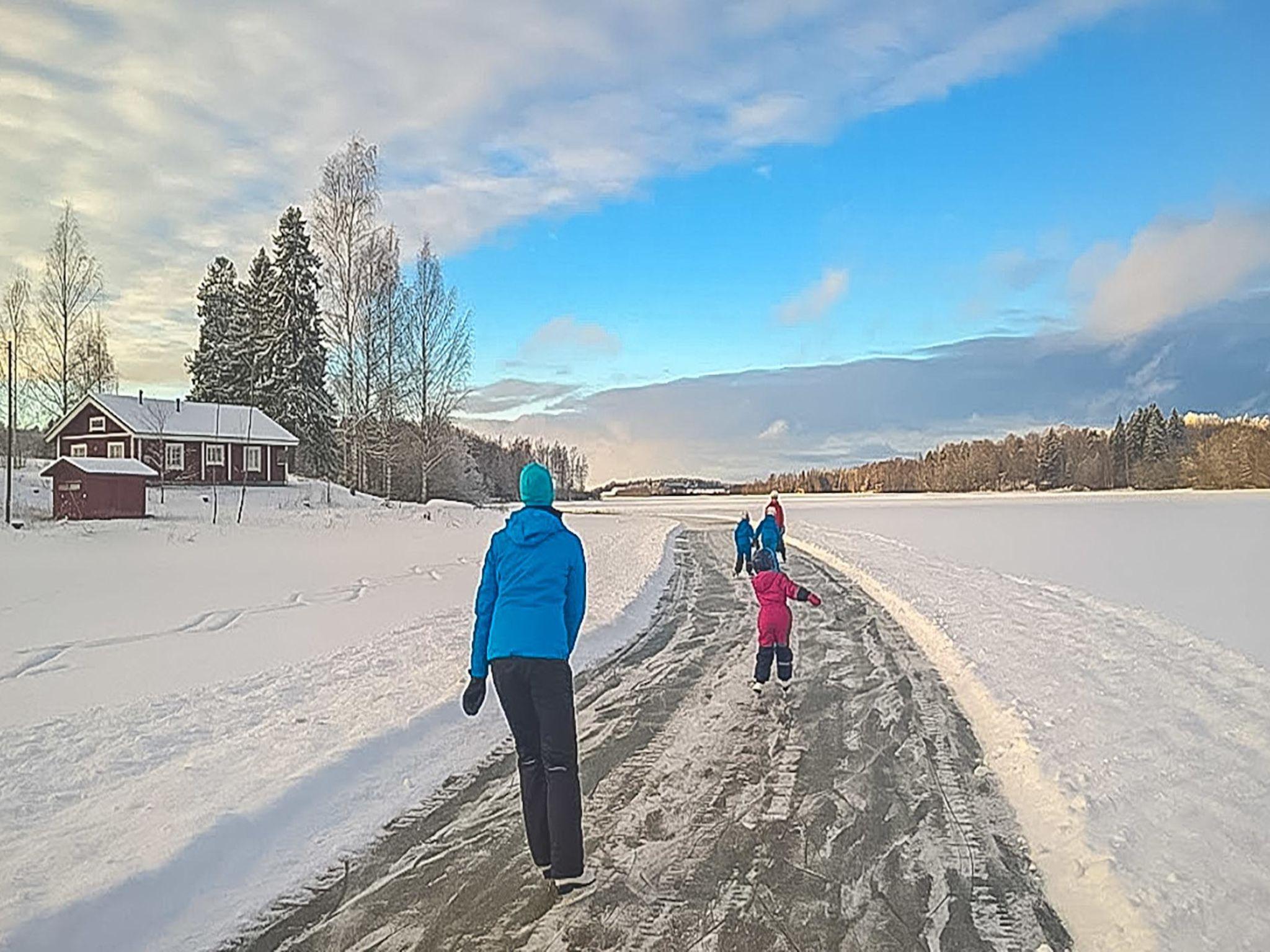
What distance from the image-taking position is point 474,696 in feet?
16.5

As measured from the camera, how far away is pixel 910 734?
25.5 ft

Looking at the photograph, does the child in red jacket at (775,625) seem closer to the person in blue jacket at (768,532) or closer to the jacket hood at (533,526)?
the jacket hood at (533,526)

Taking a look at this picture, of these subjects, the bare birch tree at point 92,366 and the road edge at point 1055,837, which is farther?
the bare birch tree at point 92,366

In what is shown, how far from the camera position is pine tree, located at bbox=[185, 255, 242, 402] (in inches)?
2274

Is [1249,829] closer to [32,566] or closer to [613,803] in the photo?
[613,803]

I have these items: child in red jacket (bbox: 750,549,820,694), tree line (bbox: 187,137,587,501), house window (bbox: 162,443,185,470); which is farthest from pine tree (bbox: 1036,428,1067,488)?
child in red jacket (bbox: 750,549,820,694)

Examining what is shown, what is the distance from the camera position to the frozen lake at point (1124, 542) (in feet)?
58.3

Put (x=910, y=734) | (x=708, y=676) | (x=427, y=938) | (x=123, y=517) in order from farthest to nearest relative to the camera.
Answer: (x=123, y=517)
(x=708, y=676)
(x=910, y=734)
(x=427, y=938)

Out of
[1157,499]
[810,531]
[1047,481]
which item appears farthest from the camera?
[1047,481]

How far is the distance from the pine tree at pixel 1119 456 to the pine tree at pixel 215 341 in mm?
83236

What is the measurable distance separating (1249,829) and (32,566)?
23072mm

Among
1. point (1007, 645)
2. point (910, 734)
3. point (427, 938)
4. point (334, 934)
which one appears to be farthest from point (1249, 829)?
point (1007, 645)

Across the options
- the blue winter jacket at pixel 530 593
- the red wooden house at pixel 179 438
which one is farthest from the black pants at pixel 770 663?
the red wooden house at pixel 179 438

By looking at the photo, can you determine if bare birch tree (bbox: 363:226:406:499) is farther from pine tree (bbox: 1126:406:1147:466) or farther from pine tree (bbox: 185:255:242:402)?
pine tree (bbox: 1126:406:1147:466)
